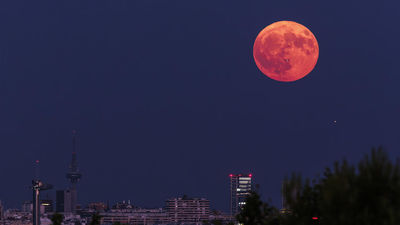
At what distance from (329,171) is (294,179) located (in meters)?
1.61

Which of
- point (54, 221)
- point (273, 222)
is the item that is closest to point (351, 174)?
point (273, 222)

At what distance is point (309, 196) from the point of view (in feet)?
99.6

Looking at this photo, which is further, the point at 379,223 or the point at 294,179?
the point at 294,179

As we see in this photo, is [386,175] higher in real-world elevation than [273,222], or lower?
higher

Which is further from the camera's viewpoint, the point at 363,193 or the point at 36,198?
the point at 36,198

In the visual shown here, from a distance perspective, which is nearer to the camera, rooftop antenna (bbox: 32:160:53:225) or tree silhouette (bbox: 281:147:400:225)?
tree silhouette (bbox: 281:147:400:225)

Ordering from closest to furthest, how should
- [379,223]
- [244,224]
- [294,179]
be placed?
1. [379,223]
2. [294,179]
3. [244,224]

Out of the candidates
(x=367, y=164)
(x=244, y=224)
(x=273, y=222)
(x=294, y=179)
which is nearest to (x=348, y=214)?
(x=367, y=164)

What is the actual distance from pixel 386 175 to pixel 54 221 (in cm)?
2049

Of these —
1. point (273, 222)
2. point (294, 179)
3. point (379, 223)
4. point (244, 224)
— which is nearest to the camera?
point (379, 223)

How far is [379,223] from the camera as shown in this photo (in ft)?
78.7

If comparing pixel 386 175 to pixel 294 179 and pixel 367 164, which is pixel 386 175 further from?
pixel 294 179

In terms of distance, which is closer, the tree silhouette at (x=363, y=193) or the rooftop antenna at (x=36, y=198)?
the tree silhouette at (x=363, y=193)

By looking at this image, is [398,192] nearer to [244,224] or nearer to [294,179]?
[294,179]
